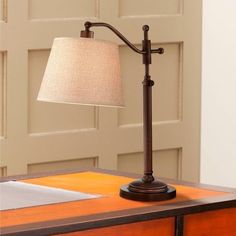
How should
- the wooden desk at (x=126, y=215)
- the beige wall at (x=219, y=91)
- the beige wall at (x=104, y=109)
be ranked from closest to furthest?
the wooden desk at (x=126, y=215)
the beige wall at (x=104, y=109)
the beige wall at (x=219, y=91)

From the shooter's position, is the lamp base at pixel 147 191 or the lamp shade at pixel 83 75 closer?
the lamp shade at pixel 83 75

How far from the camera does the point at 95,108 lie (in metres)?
4.02

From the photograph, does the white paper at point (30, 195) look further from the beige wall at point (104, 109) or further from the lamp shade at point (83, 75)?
the beige wall at point (104, 109)

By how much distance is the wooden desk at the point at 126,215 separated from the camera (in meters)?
2.23

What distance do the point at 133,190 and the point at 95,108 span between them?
4.84ft

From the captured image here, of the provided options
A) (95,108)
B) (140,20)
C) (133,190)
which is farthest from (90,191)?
(140,20)

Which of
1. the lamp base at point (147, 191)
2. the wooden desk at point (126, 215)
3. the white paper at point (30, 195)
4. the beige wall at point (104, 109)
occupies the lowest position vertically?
the wooden desk at point (126, 215)

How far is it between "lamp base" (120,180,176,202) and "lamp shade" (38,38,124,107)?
29 centimetres

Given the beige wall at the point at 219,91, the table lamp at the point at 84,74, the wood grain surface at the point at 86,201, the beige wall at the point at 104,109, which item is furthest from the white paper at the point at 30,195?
the beige wall at the point at 219,91

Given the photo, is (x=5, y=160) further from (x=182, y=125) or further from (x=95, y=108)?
(x=182, y=125)

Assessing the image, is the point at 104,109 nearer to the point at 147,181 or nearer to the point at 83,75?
the point at 147,181

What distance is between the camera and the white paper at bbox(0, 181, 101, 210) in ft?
8.11

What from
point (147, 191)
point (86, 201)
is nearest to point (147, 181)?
point (147, 191)

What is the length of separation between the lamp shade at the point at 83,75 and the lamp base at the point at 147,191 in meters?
0.29
